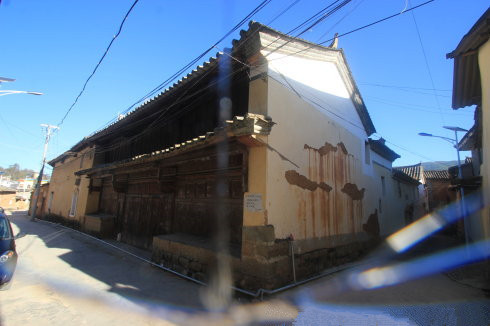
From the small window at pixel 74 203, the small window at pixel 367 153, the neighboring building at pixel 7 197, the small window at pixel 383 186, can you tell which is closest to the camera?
the small window at pixel 367 153

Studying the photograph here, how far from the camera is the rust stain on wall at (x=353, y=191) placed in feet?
26.0

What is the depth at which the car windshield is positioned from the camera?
4967mm

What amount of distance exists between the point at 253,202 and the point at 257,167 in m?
0.66

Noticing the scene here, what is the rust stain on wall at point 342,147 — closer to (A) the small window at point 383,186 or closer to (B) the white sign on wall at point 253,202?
(B) the white sign on wall at point 253,202

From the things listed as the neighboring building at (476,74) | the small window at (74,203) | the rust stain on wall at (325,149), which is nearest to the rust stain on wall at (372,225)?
the rust stain on wall at (325,149)

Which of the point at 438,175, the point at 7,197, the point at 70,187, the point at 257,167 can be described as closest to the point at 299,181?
the point at 257,167

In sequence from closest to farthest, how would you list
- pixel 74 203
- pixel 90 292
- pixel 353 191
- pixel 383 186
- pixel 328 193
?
pixel 90 292, pixel 328 193, pixel 353 191, pixel 383 186, pixel 74 203

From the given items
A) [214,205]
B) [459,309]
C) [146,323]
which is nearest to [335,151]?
[214,205]

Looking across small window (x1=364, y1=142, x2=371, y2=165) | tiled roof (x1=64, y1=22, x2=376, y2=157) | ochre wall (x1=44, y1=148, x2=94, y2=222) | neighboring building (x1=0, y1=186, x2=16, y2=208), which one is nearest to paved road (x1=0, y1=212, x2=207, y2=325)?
tiled roof (x1=64, y1=22, x2=376, y2=157)

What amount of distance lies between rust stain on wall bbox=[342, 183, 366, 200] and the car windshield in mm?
7950

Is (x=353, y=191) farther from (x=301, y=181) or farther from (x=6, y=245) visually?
(x=6, y=245)

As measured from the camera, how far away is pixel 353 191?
838cm

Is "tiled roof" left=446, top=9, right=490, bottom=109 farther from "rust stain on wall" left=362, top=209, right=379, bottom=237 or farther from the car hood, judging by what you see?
the car hood

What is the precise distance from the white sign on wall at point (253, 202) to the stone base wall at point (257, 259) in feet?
1.12
